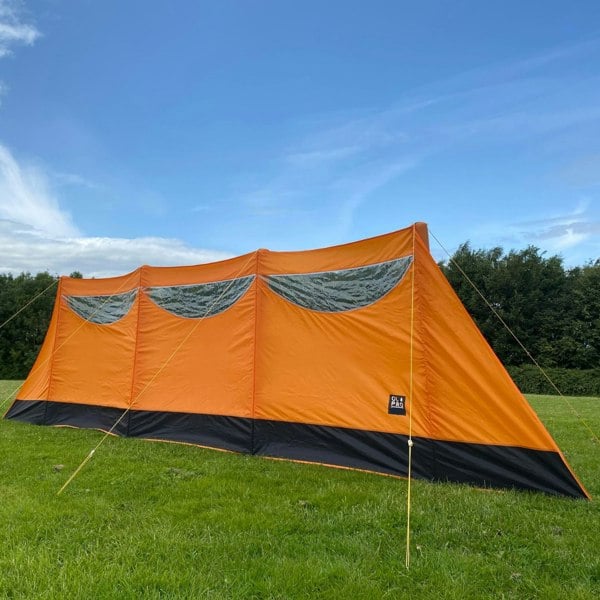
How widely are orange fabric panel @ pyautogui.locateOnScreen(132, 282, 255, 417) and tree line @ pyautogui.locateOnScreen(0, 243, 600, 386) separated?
64.4 ft

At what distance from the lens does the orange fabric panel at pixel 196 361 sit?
6203mm

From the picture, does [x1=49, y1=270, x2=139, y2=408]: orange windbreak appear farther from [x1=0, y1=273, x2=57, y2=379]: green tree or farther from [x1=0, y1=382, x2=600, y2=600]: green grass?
[x1=0, y1=273, x2=57, y2=379]: green tree

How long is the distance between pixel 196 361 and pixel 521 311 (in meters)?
24.2

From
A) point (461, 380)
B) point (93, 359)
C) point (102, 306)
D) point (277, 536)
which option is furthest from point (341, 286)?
point (93, 359)

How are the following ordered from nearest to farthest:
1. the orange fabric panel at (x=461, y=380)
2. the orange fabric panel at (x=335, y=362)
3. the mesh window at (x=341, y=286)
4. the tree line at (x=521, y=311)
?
the orange fabric panel at (x=461, y=380)
the orange fabric panel at (x=335, y=362)
the mesh window at (x=341, y=286)
the tree line at (x=521, y=311)

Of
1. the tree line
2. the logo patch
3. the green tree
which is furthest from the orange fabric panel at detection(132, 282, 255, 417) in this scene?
the green tree

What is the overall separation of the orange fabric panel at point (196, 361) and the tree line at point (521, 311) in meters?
19.6

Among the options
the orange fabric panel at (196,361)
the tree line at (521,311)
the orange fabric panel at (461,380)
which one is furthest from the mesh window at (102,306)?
the tree line at (521,311)

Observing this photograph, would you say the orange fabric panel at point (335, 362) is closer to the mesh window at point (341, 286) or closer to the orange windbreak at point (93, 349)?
the mesh window at point (341, 286)

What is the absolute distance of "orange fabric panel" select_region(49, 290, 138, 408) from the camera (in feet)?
24.2

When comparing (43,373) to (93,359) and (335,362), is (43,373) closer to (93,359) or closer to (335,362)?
(93,359)

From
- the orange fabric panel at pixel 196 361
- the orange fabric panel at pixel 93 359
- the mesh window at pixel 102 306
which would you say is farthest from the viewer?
the mesh window at pixel 102 306

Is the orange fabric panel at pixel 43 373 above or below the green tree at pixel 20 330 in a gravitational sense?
below

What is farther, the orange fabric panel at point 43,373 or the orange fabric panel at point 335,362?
the orange fabric panel at point 43,373
